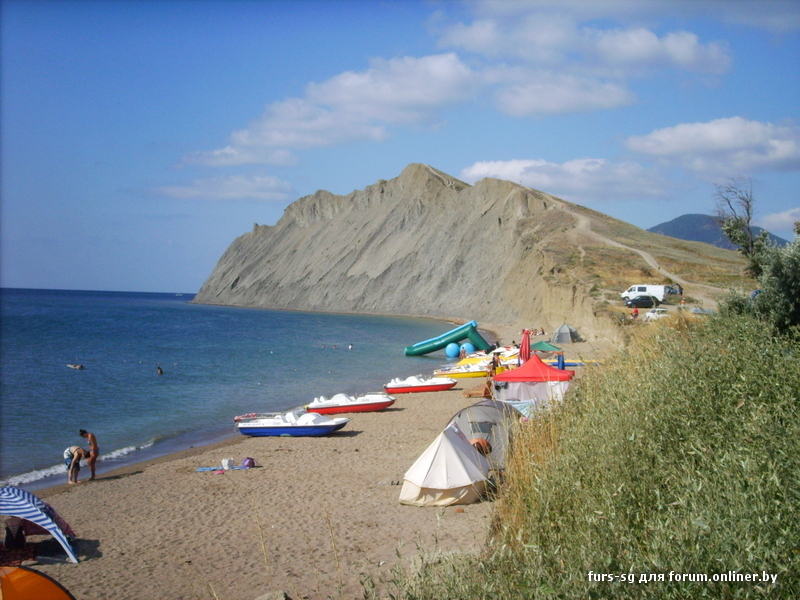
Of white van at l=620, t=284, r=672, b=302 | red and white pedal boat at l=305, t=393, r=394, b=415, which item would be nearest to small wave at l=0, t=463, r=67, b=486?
red and white pedal boat at l=305, t=393, r=394, b=415

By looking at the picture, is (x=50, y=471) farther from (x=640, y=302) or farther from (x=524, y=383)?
(x=640, y=302)

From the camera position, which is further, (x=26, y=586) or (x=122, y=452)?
(x=122, y=452)

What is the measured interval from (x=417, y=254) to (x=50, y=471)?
234 feet

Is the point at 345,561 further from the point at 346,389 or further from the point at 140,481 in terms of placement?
the point at 346,389

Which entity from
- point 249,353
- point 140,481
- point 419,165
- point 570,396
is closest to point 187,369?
point 249,353

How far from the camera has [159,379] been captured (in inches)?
1257

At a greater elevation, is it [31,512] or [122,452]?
[31,512]

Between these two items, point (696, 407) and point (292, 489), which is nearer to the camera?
point (696, 407)

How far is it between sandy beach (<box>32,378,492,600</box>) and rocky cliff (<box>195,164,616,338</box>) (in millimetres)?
30540

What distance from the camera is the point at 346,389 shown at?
1146 inches

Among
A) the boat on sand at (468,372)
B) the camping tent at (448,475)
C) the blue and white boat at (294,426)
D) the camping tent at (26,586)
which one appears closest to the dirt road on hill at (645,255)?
the boat on sand at (468,372)

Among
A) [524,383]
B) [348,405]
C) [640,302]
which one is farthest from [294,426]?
[640,302]

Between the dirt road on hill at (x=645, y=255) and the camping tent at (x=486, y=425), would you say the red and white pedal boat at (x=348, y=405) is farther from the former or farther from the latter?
the dirt road on hill at (x=645, y=255)

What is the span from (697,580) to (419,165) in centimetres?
9776
